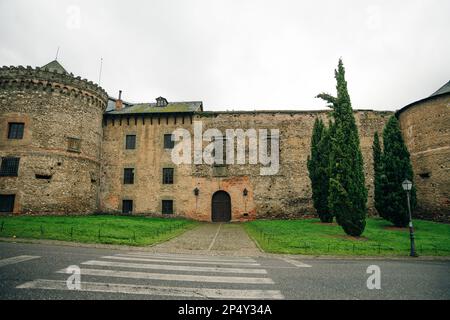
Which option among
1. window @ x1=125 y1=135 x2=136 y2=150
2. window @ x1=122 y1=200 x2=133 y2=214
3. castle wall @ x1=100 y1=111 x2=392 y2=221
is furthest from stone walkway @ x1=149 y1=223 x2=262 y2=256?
window @ x1=125 y1=135 x2=136 y2=150

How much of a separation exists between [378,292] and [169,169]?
70.1ft

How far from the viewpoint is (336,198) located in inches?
588

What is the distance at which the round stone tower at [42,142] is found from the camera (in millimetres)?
19656

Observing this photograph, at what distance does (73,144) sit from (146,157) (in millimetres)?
6248

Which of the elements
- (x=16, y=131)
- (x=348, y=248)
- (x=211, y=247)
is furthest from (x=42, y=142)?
(x=348, y=248)

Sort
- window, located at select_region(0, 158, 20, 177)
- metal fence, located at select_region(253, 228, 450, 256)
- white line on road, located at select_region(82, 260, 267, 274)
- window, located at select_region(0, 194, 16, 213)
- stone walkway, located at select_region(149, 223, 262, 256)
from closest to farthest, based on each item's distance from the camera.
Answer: white line on road, located at select_region(82, 260, 267, 274) → stone walkway, located at select_region(149, 223, 262, 256) → metal fence, located at select_region(253, 228, 450, 256) → window, located at select_region(0, 194, 16, 213) → window, located at select_region(0, 158, 20, 177)

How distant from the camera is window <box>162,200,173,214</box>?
2409 cm

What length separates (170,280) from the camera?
18.2 ft

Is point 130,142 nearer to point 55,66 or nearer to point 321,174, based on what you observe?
point 55,66

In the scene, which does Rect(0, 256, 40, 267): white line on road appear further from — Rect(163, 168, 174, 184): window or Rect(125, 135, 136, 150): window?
Rect(125, 135, 136, 150): window

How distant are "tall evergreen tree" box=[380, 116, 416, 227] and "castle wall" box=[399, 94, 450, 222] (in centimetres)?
379

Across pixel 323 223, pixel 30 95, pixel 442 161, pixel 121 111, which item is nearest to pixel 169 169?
pixel 121 111

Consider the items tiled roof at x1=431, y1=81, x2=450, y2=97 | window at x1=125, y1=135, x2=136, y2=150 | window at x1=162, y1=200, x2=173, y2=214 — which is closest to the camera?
tiled roof at x1=431, y1=81, x2=450, y2=97
